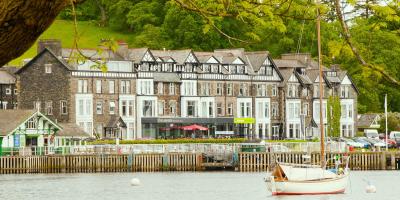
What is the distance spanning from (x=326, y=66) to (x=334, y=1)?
141 meters

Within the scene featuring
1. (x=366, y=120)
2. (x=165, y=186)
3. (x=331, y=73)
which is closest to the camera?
(x=165, y=186)

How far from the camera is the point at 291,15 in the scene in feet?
29.8

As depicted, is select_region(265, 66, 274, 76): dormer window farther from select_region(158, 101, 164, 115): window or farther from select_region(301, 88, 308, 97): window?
select_region(158, 101, 164, 115): window

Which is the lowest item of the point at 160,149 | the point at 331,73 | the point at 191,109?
the point at 160,149

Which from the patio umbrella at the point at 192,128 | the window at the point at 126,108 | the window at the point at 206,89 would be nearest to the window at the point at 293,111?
the window at the point at 206,89

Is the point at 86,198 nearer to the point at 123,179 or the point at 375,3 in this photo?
the point at 123,179

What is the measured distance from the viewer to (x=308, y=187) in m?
63.2

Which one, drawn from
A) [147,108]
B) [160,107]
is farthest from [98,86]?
[160,107]

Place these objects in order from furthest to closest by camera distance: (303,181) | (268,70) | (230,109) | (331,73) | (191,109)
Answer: (331,73), (268,70), (230,109), (191,109), (303,181)

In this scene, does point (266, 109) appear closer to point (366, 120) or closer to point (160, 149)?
point (366, 120)

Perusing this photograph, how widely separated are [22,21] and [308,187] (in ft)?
183

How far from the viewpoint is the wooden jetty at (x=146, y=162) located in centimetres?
9200

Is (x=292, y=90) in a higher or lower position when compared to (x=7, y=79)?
lower

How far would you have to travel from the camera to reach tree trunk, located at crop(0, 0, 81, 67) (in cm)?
795
